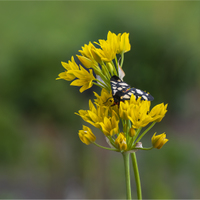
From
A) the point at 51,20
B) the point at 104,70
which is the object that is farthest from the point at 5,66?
the point at 104,70

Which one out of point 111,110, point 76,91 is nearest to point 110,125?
point 111,110

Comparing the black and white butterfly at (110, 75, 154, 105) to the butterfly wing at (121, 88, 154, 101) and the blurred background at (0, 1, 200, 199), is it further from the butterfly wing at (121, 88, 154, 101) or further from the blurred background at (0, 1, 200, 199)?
the blurred background at (0, 1, 200, 199)

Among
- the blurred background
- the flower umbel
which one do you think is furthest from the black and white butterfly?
the blurred background

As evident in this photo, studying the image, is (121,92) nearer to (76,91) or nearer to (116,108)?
(116,108)

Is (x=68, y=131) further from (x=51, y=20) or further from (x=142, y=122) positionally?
(x=142, y=122)

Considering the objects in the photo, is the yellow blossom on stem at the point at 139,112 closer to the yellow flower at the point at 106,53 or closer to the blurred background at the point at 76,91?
the yellow flower at the point at 106,53

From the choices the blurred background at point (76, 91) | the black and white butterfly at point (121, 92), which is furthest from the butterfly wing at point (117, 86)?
the blurred background at point (76, 91)
